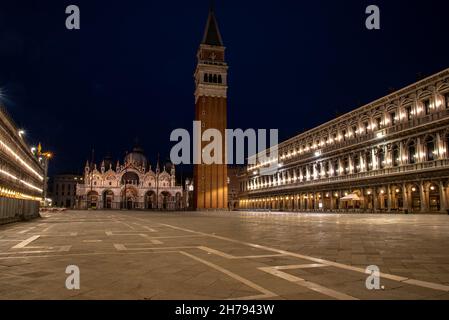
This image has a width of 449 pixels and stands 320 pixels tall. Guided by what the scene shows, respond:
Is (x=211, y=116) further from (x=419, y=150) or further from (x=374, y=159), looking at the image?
(x=419, y=150)

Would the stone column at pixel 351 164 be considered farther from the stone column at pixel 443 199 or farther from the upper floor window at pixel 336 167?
the stone column at pixel 443 199

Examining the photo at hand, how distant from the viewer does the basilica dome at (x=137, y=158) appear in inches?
4956

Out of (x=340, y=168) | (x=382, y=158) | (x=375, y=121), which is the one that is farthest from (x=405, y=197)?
(x=340, y=168)

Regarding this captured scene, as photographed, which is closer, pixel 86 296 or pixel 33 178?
pixel 86 296

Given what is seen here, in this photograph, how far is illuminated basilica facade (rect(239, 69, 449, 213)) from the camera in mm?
40688

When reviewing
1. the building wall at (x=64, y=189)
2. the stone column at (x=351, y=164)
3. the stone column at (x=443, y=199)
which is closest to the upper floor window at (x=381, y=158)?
the stone column at (x=351, y=164)

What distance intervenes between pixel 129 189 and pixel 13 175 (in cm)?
9626

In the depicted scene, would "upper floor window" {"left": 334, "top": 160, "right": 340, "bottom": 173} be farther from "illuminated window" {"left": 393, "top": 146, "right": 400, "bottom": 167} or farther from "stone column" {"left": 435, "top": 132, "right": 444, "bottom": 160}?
"stone column" {"left": 435, "top": 132, "right": 444, "bottom": 160}

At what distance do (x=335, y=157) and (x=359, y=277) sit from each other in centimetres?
5724

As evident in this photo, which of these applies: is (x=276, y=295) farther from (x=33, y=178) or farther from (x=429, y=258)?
(x=33, y=178)

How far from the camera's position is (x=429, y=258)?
8.16m

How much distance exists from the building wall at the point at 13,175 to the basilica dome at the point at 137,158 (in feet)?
305

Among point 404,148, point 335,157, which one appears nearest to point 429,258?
point 404,148

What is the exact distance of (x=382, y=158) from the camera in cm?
5016
